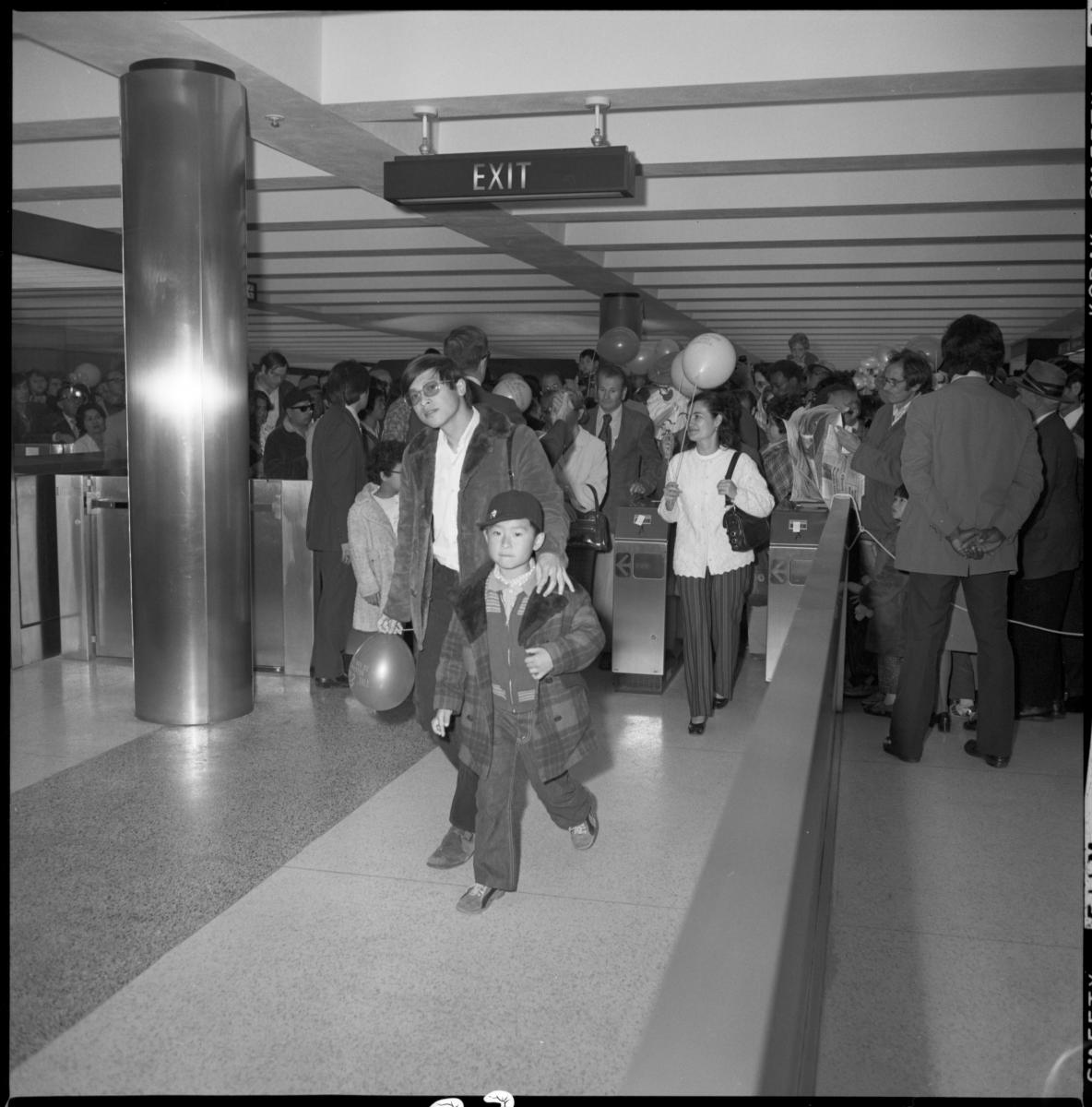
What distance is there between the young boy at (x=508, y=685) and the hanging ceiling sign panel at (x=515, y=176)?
3.90 metres

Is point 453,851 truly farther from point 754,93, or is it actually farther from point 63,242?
point 63,242

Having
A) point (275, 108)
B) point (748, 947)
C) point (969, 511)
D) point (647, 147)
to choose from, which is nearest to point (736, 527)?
point (969, 511)

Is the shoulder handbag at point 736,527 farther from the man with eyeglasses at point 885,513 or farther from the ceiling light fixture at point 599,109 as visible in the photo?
the ceiling light fixture at point 599,109

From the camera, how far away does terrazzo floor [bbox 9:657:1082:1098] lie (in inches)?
116

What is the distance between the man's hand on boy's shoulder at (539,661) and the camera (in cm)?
363

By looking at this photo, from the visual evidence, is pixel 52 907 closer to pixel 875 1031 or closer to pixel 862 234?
pixel 875 1031

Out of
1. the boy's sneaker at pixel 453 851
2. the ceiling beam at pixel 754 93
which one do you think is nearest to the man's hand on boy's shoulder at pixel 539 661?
the boy's sneaker at pixel 453 851

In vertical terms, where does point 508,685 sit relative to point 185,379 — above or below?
below

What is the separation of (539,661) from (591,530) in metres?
3.77

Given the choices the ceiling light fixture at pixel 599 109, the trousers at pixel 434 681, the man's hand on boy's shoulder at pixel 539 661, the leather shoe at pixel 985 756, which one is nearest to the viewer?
the man's hand on boy's shoulder at pixel 539 661

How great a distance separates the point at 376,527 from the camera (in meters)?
6.54

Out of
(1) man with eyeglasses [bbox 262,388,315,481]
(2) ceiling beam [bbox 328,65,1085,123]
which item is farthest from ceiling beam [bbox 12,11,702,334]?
(1) man with eyeglasses [bbox 262,388,315,481]

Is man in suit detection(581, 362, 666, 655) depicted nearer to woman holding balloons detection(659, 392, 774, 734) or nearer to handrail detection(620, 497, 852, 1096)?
woman holding balloons detection(659, 392, 774, 734)

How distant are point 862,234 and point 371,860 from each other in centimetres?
896
